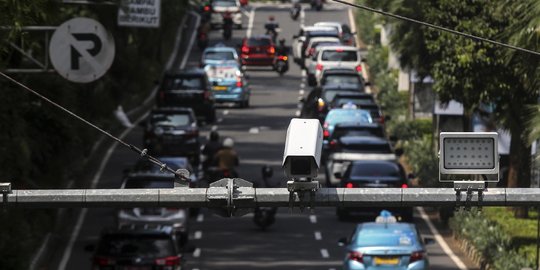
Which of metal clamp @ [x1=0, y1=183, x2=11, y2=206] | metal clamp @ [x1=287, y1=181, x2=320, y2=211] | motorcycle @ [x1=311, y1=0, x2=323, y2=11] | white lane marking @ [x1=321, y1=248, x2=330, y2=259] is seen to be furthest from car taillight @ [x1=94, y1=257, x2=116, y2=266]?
motorcycle @ [x1=311, y1=0, x2=323, y2=11]

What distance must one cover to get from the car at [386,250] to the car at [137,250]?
336 cm

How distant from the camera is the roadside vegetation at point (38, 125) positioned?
28219mm

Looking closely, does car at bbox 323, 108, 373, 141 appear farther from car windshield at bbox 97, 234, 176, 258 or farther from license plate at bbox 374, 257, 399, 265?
car windshield at bbox 97, 234, 176, 258

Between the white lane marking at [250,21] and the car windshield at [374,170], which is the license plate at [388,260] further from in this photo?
the white lane marking at [250,21]

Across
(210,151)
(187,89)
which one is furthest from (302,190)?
(187,89)

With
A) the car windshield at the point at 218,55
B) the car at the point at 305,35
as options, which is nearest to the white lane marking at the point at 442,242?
the car windshield at the point at 218,55

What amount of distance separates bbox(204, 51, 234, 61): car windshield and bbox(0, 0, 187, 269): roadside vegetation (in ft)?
51.3

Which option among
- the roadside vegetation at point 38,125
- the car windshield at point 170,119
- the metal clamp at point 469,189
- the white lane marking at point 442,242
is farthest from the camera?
the car windshield at point 170,119

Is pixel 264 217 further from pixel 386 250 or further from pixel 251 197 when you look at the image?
pixel 251 197

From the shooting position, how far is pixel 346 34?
8725 centimetres

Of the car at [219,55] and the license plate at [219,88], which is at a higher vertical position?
the car at [219,55]

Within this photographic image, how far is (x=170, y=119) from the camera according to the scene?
48.7m

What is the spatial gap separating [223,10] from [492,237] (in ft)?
210

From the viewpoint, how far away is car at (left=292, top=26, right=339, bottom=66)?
80.9 metres
